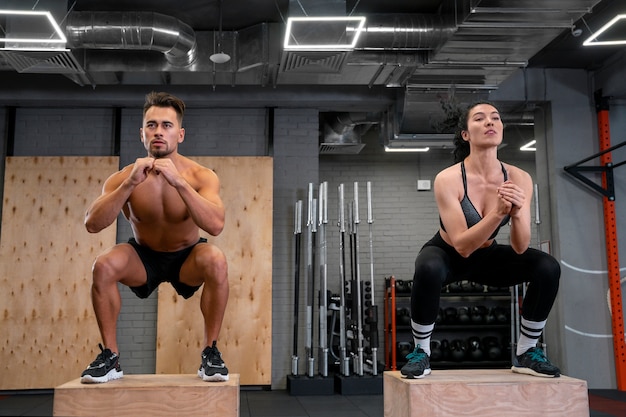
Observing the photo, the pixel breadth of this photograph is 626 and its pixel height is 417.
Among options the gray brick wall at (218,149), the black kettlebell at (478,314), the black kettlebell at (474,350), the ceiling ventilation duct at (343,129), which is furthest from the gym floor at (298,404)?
the ceiling ventilation duct at (343,129)

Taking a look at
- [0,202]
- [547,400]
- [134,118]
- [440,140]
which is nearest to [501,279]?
[547,400]

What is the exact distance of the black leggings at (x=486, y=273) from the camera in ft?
7.81

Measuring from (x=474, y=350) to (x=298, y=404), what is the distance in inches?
118

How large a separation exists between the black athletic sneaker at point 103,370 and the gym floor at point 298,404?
90.7 inches

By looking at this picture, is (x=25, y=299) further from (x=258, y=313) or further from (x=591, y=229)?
(x=591, y=229)

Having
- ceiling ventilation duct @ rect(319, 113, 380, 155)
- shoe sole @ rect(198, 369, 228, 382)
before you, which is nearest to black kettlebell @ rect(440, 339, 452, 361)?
ceiling ventilation duct @ rect(319, 113, 380, 155)

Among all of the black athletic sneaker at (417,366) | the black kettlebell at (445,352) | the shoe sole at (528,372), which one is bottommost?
the black kettlebell at (445,352)

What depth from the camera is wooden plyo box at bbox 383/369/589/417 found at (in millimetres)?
2213

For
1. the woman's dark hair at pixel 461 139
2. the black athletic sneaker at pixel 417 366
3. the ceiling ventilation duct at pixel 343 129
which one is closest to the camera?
the black athletic sneaker at pixel 417 366

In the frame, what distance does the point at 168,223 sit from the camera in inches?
96.8

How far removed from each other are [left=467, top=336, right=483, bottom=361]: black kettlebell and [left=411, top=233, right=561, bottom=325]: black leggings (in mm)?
4901

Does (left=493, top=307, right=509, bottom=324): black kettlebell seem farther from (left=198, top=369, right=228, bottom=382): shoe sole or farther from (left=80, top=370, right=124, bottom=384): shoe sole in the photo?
(left=80, top=370, right=124, bottom=384): shoe sole

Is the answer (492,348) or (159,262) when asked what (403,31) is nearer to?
(159,262)

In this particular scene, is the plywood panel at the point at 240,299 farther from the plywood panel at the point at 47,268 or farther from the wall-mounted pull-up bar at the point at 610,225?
the wall-mounted pull-up bar at the point at 610,225
